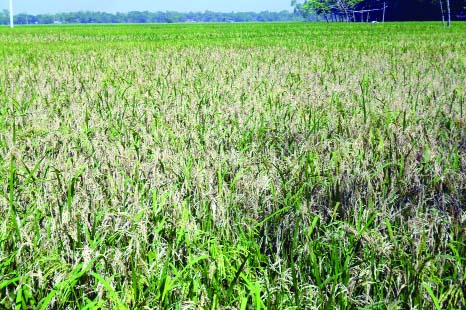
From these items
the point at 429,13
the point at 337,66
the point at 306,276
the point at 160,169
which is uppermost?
the point at 429,13

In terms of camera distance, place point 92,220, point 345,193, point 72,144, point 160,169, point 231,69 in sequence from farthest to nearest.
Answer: point 231,69, point 72,144, point 160,169, point 345,193, point 92,220

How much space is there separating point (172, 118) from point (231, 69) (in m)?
3.93

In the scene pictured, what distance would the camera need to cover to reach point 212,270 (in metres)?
1.50

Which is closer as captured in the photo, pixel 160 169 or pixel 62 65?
pixel 160 169

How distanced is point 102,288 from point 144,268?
15cm

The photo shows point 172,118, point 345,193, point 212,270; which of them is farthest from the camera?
point 172,118

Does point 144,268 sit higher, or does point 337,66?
point 337,66

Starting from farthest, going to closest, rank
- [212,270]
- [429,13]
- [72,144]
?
[429,13] < [72,144] < [212,270]

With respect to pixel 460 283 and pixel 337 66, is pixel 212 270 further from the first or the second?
pixel 337 66

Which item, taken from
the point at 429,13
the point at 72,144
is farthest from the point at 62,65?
the point at 429,13

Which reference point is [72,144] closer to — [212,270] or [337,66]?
[212,270]

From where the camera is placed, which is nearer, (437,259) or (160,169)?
(437,259)

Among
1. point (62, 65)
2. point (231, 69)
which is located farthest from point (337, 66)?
point (62, 65)

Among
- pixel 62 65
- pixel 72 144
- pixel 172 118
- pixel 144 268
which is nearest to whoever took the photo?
pixel 144 268
